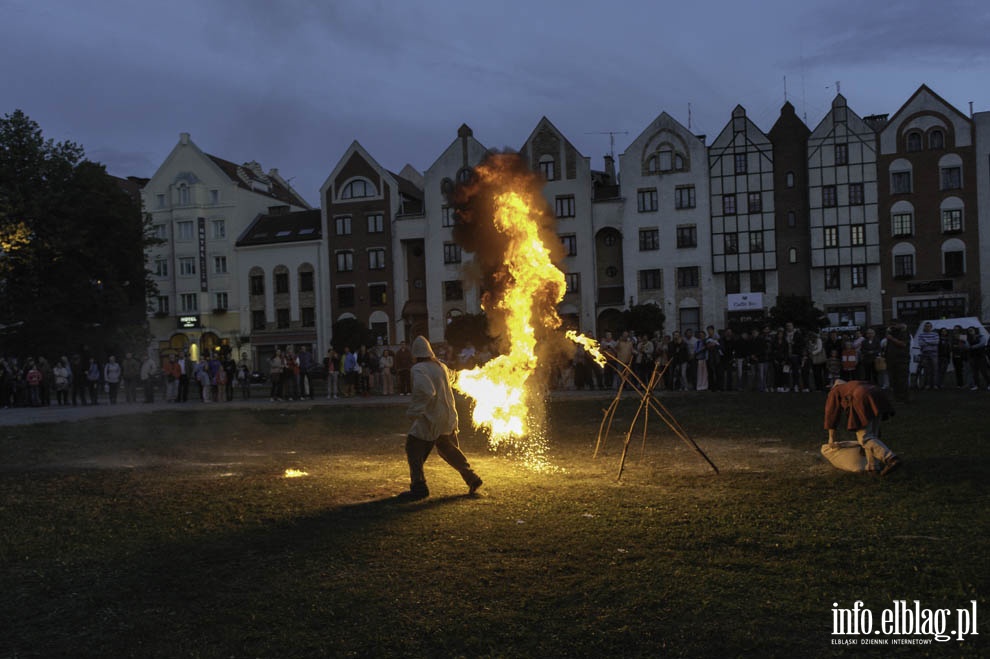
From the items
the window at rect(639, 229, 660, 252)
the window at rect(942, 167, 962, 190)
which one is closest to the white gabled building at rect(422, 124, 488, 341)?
the window at rect(639, 229, 660, 252)

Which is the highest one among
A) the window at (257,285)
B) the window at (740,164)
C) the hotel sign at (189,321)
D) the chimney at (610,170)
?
the chimney at (610,170)

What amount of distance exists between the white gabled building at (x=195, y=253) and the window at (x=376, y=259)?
37.2ft

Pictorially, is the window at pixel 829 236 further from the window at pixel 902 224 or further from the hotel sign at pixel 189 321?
the hotel sign at pixel 189 321

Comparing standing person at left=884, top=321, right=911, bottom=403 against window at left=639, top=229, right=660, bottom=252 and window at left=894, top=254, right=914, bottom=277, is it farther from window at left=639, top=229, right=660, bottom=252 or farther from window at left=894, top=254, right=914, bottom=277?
window at left=894, top=254, right=914, bottom=277

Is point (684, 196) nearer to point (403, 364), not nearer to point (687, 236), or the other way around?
point (687, 236)

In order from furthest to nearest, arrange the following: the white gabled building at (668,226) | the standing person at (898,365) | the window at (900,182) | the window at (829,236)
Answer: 1. the white gabled building at (668,226)
2. the window at (829,236)
3. the window at (900,182)
4. the standing person at (898,365)

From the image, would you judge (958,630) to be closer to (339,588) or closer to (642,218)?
(339,588)

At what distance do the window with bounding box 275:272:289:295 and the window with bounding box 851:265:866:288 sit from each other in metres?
42.6

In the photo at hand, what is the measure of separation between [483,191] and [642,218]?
142 feet

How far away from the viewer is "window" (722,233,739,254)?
184ft

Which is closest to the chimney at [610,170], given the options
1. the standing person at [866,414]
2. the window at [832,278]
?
the window at [832,278]

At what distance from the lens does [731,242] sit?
56.3 m

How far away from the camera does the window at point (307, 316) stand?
209 ft

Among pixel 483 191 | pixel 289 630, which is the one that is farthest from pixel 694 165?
pixel 289 630
